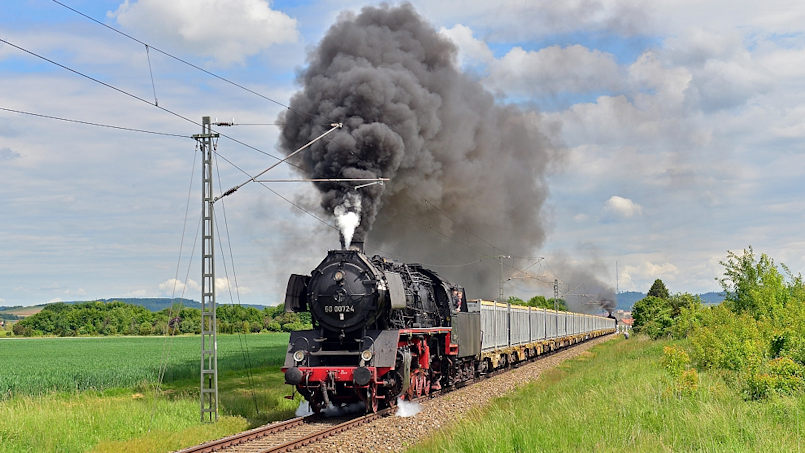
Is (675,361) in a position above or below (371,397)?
above

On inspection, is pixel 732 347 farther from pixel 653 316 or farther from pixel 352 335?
pixel 653 316

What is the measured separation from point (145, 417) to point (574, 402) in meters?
8.56

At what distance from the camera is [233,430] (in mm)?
14094

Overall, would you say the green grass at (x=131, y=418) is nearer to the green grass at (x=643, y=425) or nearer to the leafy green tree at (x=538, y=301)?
the green grass at (x=643, y=425)

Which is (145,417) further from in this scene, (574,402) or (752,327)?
(752,327)

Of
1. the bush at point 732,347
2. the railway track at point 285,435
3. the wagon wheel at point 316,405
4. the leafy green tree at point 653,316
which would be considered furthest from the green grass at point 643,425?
the leafy green tree at point 653,316

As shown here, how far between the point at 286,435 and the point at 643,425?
6216 mm

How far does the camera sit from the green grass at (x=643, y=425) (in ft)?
29.6

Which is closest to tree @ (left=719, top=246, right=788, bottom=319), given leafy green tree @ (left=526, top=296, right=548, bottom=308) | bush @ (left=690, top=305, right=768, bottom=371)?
bush @ (left=690, top=305, right=768, bottom=371)

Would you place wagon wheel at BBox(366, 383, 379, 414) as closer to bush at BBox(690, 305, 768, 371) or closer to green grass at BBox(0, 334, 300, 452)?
green grass at BBox(0, 334, 300, 452)

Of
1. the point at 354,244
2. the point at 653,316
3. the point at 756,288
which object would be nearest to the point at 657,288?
the point at 653,316

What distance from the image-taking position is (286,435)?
42.0ft

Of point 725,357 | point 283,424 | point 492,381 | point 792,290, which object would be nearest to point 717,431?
point 725,357

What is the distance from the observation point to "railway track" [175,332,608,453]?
1140cm
